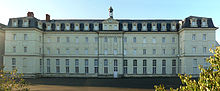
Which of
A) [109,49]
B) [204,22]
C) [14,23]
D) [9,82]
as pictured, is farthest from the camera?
[109,49]

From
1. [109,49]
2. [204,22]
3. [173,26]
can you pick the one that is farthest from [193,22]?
[109,49]

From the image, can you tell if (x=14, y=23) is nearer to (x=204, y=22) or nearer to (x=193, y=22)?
(x=193, y=22)

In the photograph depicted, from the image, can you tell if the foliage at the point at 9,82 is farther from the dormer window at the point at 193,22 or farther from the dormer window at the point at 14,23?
the dormer window at the point at 193,22

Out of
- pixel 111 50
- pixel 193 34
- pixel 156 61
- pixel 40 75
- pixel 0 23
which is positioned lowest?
pixel 40 75

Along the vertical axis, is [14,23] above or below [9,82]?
above

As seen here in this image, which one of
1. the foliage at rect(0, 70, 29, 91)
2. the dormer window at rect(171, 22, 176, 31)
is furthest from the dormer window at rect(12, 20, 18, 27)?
the dormer window at rect(171, 22, 176, 31)

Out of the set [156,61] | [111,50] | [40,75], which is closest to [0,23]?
[40,75]

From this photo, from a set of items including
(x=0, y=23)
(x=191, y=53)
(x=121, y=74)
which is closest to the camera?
(x=191, y=53)

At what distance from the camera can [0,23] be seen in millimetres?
48531

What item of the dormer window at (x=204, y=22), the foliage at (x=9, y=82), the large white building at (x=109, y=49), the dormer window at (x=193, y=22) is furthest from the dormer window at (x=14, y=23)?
the dormer window at (x=204, y=22)

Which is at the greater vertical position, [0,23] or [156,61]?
[0,23]

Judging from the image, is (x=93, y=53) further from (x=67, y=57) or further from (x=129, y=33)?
(x=129, y=33)

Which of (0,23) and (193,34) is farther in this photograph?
(0,23)

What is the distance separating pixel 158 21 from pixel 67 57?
27752 millimetres
